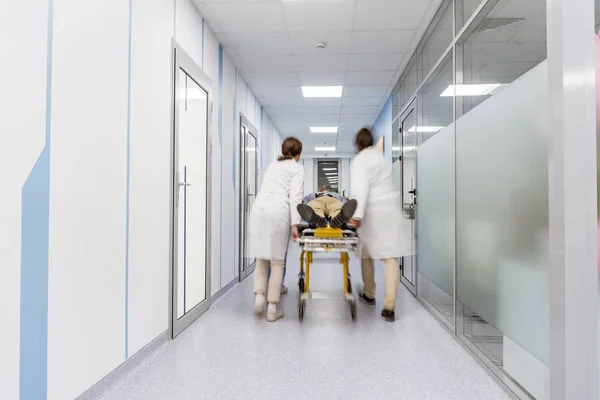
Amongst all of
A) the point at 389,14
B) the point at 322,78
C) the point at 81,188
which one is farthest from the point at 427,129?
the point at 81,188

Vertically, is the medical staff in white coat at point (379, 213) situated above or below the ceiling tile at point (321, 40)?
below

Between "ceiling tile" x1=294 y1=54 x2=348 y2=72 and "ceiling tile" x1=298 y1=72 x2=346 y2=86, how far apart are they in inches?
6.5

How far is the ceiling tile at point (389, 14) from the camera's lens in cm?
348

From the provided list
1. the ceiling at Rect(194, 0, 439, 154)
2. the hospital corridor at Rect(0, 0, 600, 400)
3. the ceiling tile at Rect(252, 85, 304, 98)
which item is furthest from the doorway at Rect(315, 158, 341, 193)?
the hospital corridor at Rect(0, 0, 600, 400)

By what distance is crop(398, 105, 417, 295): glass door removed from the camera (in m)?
4.36

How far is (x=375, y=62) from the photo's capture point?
4973mm

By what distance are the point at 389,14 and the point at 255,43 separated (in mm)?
1579

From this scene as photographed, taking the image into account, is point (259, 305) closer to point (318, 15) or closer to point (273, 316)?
point (273, 316)

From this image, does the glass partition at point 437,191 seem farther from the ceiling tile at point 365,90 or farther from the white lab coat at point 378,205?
the ceiling tile at point 365,90

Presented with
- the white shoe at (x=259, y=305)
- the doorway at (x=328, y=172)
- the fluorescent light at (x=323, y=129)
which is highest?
the fluorescent light at (x=323, y=129)

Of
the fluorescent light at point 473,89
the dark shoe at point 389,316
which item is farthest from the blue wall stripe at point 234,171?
the fluorescent light at point 473,89

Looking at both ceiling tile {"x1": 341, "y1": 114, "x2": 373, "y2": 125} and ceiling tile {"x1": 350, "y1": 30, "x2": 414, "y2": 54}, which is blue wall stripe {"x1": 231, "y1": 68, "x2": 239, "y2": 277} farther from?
ceiling tile {"x1": 341, "y1": 114, "x2": 373, "y2": 125}

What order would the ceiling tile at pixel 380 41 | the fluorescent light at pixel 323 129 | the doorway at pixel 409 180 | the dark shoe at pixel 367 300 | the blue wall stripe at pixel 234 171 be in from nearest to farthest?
the dark shoe at pixel 367 300 → the ceiling tile at pixel 380 41 → the doorway at pixel 409 180 → the blue wall stripe at pixel 234 171 → the fluorescent light at pixel 323 129

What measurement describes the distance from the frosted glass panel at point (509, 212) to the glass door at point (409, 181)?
1.62m
